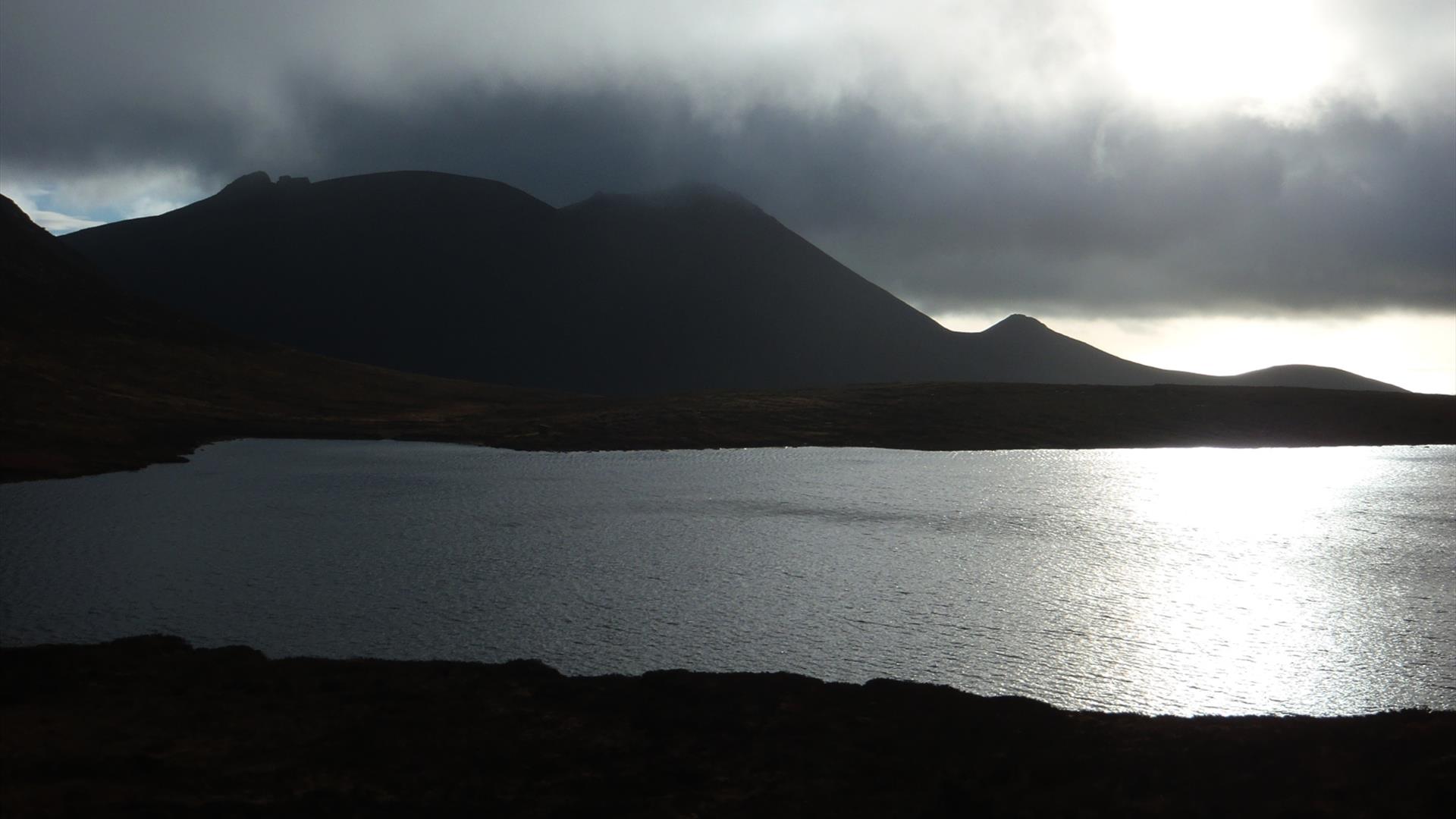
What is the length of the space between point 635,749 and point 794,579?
1950 cm

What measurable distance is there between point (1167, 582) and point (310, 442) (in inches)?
3921

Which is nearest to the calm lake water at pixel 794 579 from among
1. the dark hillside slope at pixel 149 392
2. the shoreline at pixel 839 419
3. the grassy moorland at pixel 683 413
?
the dark hillside slope at pixel 149 392

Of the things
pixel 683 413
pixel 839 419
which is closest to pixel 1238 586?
pixel 839 419

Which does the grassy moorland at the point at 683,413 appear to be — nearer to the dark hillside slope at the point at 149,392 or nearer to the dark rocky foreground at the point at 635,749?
the dark hillside slope at the point at 149,392

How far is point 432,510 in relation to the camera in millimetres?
61000

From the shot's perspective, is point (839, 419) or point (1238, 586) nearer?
point (1238, 586)

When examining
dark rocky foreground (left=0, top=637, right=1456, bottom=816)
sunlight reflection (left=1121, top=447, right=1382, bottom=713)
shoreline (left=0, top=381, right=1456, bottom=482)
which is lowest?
dark rocky foreground (left=0, top=637, right=1456, bottom=816)

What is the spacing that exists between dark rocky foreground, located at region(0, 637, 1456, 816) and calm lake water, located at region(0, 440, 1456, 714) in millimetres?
2920

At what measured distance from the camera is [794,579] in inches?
1581

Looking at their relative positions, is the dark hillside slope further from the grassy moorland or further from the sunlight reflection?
the sunlight reflection

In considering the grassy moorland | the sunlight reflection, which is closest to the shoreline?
the grassy moorland

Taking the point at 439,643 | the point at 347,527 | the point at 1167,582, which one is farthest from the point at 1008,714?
the point at 347,527

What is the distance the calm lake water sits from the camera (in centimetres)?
2898

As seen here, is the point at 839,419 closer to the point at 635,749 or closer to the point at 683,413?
the point at 683,413
